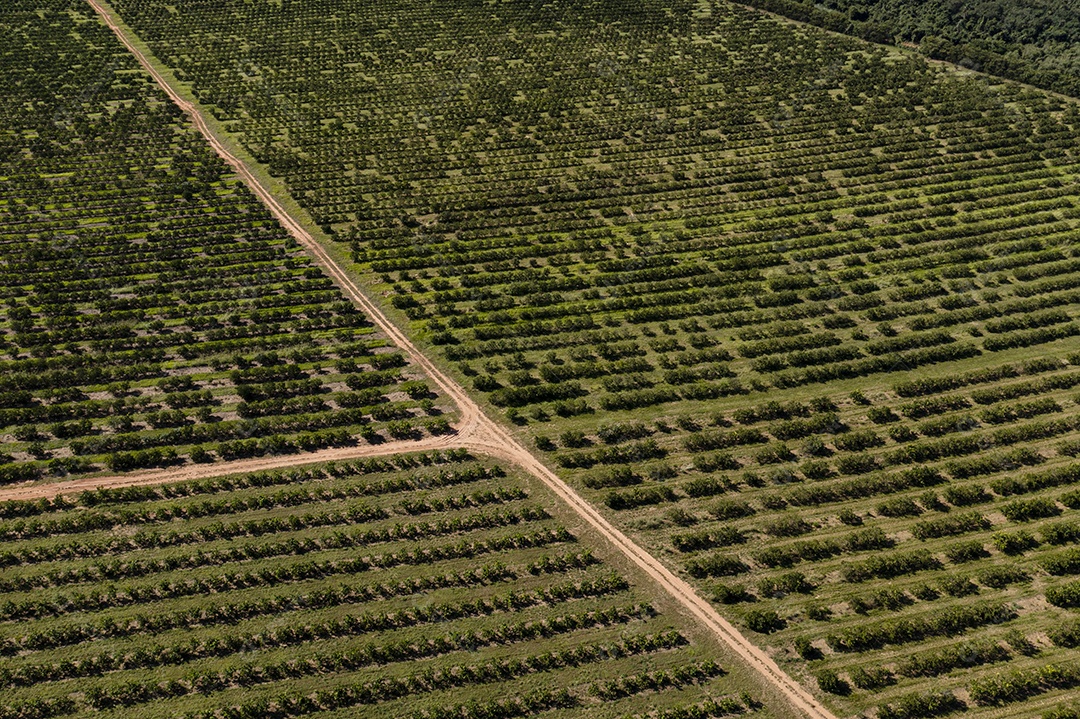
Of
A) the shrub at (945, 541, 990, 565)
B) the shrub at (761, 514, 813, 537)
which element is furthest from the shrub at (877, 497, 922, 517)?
the shrub at (761, 514, 813, 537)

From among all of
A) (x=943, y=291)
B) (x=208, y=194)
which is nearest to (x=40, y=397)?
(x=208, y=194)

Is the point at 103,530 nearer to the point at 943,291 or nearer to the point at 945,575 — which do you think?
the point at 945,575

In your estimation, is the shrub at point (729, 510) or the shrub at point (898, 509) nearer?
the shrub at point (729, 510)

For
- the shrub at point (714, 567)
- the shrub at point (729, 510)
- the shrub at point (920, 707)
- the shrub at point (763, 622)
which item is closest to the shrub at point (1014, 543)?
the shrub at point (920, 707)

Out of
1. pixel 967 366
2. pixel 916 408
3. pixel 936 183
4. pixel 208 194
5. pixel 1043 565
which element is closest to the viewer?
pixel 1043 565

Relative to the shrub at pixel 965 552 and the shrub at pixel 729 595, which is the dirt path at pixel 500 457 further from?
the shrub at pixel 965 552

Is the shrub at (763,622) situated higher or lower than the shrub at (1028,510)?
lower

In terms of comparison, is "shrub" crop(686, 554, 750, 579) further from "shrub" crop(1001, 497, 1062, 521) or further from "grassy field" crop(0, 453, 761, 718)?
"shrub" crop(1001, 497, 1062, 521)
